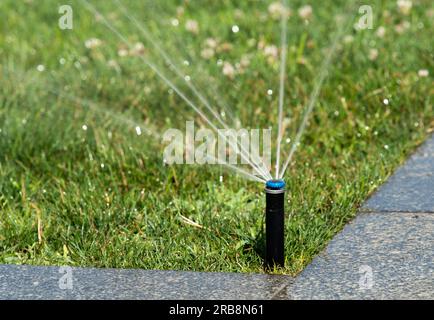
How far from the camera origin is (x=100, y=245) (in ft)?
11.2

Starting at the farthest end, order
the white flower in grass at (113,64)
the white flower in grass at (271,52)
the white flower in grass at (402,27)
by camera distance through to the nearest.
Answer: the white flower in grass at (402,27)
the white flower in grass at (113,64)
the white flower in grass at (271,52)

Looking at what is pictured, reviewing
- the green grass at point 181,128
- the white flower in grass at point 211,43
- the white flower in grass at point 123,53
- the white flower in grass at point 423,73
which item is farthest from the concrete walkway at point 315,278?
the white flower in grass at point 123,53

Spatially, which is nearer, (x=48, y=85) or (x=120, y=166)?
(x=120, y=166)

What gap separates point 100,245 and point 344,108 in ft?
5.92

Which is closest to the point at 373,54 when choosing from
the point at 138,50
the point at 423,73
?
the point at 423,73

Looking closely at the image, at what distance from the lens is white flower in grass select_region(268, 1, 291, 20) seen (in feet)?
20.3

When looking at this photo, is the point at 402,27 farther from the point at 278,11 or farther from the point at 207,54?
the point at 207,54

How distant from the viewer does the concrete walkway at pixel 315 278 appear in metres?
2.92

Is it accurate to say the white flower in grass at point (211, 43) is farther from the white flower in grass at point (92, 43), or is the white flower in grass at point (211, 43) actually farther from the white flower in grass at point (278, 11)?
the white flower in grass at point (92, 43)

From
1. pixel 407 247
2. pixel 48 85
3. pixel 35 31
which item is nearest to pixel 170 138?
pixel 48 85

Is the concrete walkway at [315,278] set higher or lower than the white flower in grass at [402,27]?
lower
